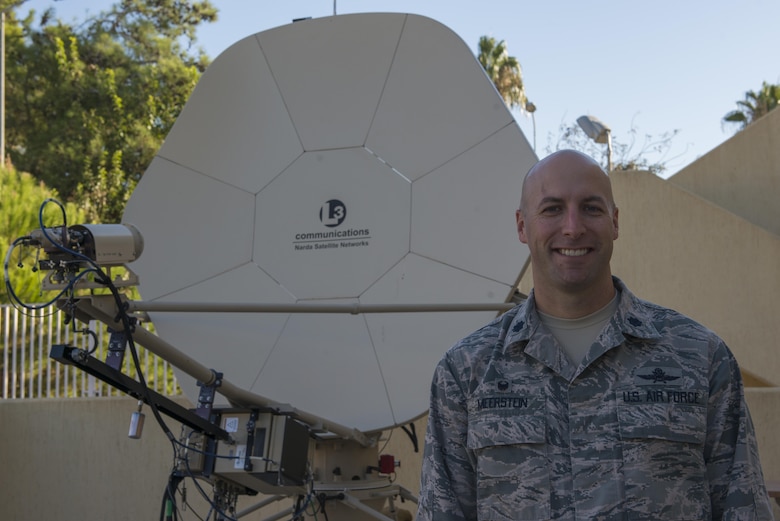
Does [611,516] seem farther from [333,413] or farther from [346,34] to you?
[346,34]

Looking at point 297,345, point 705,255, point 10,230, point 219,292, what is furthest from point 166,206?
point 10,230

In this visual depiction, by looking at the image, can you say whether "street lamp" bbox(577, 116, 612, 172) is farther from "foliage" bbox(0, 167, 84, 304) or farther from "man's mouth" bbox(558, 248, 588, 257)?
"man's mouth" bbox(558, 248, 588, 257)

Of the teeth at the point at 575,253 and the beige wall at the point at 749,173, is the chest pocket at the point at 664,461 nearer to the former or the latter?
the teeth at the point at 575,253

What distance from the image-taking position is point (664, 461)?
2094 mm

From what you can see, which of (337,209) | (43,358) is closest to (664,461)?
(337,209)

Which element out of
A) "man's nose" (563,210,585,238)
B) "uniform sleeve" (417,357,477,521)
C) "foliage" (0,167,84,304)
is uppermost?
"foliage" (0,167,84,304)

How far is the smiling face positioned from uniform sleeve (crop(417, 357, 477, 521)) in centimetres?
28

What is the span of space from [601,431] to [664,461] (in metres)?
0.14

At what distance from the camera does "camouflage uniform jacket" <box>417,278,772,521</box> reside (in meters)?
2.09

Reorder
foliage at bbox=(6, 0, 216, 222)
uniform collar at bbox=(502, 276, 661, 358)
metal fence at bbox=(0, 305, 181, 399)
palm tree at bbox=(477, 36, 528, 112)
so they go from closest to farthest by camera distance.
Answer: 1. uniform collar at bbox=(502, 276, 661, 358)
2. metal fence at bbox=(0, 305, 181, 399)
3. foliage at bbox=(6, 0, 216, 222)
4. palm tree at bbox=(477, 36, 528, 112)

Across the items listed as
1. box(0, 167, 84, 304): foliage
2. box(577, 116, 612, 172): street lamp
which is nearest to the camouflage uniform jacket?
box(577, 116, 612, 172): street lamp

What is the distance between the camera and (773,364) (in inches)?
393

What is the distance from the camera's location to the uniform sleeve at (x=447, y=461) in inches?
87.3

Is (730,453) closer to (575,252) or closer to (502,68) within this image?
(575,252)
